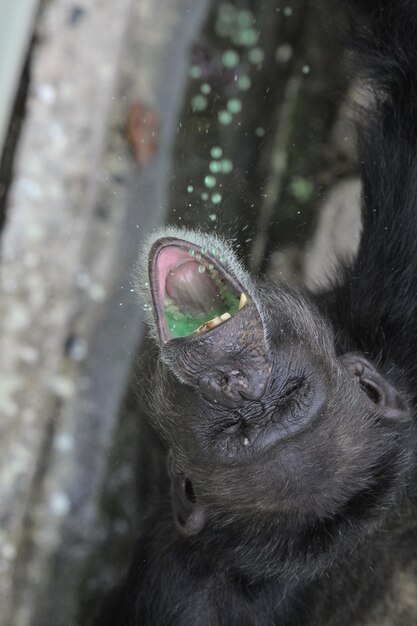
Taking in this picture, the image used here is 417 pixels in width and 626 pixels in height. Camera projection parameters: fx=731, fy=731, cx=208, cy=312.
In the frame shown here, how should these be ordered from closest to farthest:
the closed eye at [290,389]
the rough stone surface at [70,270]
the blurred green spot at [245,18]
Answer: the closed eye at [290,389] < the blurred green spot at [245,18] < the rough stone surface at [70,270]

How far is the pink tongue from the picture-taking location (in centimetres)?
161

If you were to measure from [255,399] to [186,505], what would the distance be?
0.61m

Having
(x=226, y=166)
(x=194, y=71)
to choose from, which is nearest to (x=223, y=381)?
(x=226, y=166)

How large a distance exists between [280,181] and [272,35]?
0.54 m

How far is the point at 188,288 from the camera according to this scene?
64.1 inches

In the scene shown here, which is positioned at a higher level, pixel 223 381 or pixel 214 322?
pixel 214 322

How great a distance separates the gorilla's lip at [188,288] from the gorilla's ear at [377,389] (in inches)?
18.8

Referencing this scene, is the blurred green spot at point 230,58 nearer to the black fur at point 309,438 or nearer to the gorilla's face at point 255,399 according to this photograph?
the black fur at point 309,438

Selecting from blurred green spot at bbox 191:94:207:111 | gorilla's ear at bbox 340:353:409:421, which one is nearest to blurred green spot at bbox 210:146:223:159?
blurred green spot at bbox 191:94:207:111

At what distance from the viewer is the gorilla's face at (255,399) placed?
1549 millimetres

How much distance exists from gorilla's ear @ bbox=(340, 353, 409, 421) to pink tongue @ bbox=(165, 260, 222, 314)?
49 centimetres

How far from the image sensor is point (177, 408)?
173 cm

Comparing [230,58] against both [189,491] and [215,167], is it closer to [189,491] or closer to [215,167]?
[215,167]

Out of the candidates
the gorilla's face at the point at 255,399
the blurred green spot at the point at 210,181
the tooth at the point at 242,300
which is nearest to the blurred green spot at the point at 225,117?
the blurred green spot at the point at 210,181
